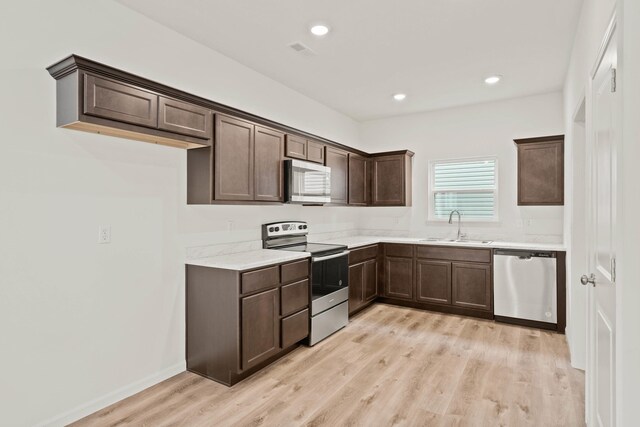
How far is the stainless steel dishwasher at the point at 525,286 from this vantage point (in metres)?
4.00

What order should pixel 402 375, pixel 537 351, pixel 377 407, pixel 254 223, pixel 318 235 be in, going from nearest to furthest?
pixel 377 407 < pixel 402 375 < pixel 537 351 < pixel 254 223 < pixel 318 235

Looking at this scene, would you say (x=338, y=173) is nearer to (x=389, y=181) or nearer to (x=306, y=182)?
(x=306, y=182)

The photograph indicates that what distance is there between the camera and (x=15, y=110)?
6.84 ft

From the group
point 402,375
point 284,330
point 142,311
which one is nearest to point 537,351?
point 402,375

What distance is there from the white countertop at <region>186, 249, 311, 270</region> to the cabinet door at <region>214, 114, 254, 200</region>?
530mm

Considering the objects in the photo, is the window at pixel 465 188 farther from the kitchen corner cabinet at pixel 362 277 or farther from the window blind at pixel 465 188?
the kitchen corner cabinet at pixel 362 277

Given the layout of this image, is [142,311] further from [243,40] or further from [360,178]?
[360,178]

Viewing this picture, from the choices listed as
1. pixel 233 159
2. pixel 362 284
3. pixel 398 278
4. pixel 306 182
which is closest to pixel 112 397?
pixel 233 159

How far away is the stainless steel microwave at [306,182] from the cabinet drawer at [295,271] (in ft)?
2.20

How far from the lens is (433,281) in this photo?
4.71 meters

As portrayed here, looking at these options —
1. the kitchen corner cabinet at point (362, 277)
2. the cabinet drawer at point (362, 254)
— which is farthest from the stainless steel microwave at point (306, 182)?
the kitchen corner cabinet at point (362, 277)

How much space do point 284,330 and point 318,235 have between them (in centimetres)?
185

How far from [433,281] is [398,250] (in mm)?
611

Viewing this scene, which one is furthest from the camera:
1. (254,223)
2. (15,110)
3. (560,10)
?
(254,223)
